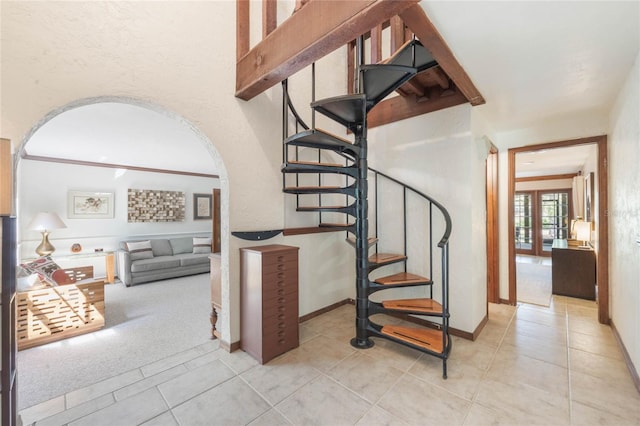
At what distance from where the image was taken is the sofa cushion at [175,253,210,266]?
5.54 meters

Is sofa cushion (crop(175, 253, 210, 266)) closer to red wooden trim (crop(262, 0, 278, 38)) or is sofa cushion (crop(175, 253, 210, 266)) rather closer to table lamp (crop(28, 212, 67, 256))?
table lamp (crop(28, 212, 67, 256))

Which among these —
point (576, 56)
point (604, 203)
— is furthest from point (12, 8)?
point (604, 203)

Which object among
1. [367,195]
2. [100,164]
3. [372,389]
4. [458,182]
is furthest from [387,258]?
[100,164]

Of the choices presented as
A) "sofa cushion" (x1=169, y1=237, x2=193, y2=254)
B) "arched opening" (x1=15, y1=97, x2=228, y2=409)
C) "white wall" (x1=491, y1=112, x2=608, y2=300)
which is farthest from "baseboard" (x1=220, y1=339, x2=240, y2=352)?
"sofa cushion" (x1=169, y1=237, x2=193, y2=254)

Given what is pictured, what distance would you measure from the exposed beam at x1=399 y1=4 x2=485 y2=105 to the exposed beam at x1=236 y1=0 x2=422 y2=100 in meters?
0.16

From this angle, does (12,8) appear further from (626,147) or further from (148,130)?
(626,147)

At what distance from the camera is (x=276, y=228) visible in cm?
276

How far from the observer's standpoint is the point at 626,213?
7.29 feet

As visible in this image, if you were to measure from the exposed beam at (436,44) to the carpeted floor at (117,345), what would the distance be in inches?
124

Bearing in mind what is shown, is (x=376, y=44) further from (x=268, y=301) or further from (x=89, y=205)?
(x=89, y=205)

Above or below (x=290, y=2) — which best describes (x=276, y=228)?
below

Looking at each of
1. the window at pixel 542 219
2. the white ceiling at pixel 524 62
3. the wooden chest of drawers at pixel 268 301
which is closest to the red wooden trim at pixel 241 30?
the white ceiling at pixel 524 62

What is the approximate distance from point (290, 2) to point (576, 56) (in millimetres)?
2763

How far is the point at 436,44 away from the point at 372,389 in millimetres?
2366
